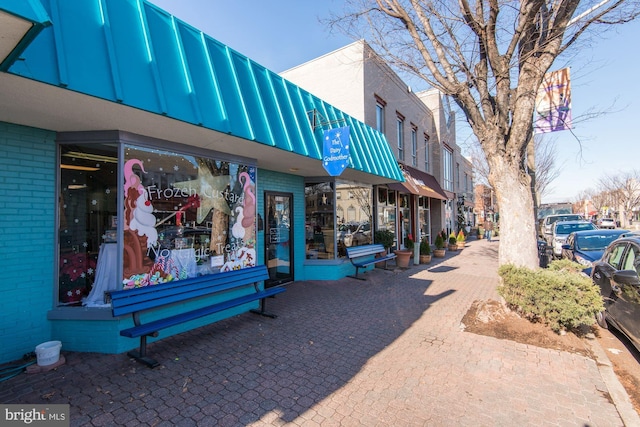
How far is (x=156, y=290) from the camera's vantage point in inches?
169

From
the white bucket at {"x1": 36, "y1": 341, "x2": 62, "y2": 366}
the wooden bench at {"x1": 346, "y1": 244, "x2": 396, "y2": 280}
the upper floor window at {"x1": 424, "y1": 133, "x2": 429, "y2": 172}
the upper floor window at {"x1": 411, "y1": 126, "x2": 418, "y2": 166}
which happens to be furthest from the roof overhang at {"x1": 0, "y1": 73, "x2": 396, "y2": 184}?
the upper floor window at {"x1": 424, "y1": 133, "x2": 429, "y2": 172}

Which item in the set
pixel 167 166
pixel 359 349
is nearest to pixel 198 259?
pixel 167 166

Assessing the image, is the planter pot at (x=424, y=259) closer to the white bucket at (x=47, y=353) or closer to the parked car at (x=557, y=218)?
the parked car at (x=557, y=218)

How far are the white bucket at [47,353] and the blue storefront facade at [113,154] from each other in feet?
1.23

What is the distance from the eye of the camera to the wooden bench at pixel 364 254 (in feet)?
29.6

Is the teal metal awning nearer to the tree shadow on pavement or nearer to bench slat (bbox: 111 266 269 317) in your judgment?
bench slat (bbox: 111 266 269 317)

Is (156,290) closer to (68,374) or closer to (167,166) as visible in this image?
(68,374)

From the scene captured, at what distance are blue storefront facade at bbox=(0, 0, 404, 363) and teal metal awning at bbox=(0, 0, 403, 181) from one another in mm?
15

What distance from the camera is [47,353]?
3658mm

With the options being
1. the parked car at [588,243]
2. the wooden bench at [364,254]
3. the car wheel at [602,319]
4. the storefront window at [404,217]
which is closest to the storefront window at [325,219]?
the wooden bench at [364,254]

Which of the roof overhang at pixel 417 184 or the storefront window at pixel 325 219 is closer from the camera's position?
the storefront window at pixel 325 219

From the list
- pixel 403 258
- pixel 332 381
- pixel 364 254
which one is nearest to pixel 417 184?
pixel 403 258

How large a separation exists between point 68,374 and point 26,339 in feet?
3.03

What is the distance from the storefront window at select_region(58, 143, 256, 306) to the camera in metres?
4.28
